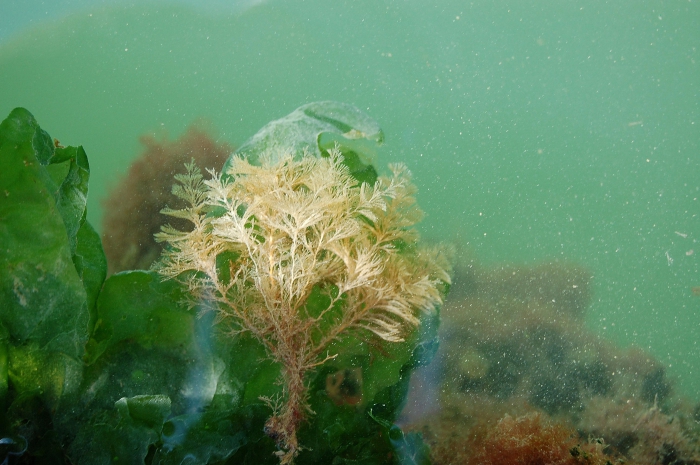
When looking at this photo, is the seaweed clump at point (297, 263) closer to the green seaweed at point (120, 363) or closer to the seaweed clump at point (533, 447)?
the green seaweed at point (120, 363)

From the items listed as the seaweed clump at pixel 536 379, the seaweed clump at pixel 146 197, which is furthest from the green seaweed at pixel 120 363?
the seaweed clump at pixel 146 197

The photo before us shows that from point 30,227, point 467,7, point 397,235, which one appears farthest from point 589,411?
point 467,7

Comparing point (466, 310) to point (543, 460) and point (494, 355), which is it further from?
point (543, 460)

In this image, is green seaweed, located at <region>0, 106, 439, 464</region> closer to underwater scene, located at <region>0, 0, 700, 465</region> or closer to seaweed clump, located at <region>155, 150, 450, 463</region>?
underwater scene, located at <region>0, 0, 700, 465</region>

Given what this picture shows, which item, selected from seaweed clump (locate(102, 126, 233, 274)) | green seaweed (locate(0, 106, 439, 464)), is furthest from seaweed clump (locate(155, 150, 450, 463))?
seaweed clump (locate(102, 126, 233, 274))

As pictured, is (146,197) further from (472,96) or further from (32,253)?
(472,96)

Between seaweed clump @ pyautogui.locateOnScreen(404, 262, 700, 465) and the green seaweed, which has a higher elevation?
Result: the green seaweed
